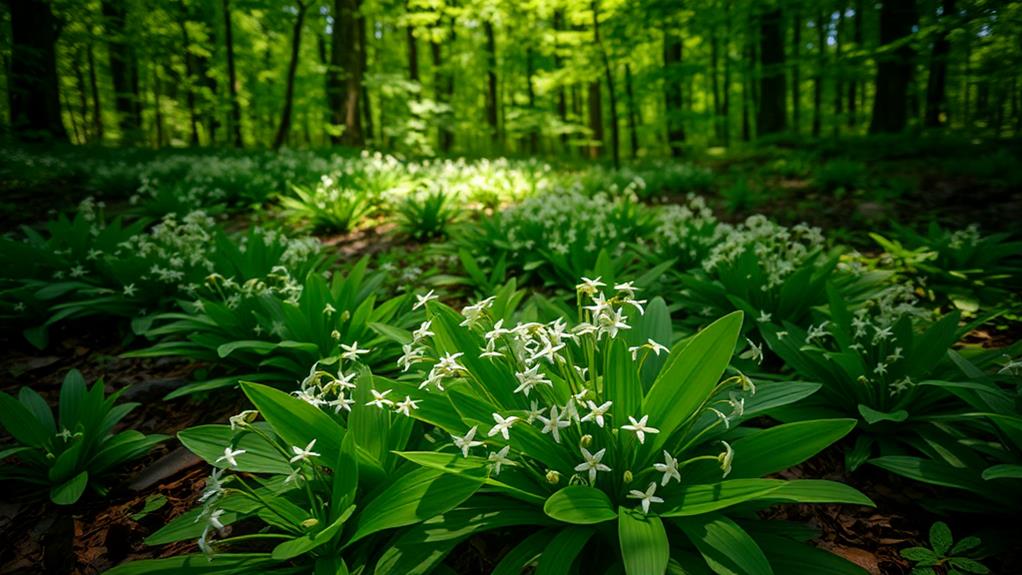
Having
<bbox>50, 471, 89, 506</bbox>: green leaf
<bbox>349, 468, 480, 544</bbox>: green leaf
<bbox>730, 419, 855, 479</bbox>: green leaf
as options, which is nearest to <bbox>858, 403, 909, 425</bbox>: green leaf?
<bbox>730, 419, 855, 479</bbox>: green leaf

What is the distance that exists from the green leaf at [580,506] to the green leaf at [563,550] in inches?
3.2

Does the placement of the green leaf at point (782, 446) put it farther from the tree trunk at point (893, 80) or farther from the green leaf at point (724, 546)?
the tree trunk at point (893, 80)

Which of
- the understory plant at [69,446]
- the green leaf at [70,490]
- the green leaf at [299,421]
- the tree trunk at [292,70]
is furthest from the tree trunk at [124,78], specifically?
the green leaf at [299,421]

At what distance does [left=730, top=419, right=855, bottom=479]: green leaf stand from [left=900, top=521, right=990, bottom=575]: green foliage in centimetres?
52

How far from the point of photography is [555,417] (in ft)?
4.73

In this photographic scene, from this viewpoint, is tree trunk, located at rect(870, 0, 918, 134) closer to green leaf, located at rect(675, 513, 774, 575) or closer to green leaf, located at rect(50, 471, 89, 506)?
green leaf, located at rect(675, 513, 774, 575)

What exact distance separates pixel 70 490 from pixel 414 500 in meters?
1.66

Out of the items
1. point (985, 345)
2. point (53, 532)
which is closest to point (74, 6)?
point (53, 532)

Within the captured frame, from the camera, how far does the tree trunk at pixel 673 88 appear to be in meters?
10.2

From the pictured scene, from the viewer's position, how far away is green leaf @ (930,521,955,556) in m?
1.73

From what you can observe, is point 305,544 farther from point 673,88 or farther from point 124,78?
point 124,78

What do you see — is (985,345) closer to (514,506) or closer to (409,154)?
(514,506)

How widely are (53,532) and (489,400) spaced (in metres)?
1.96

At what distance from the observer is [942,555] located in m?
1.72
